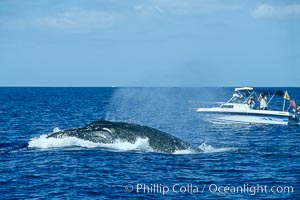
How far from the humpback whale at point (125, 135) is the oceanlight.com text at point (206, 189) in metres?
8.97

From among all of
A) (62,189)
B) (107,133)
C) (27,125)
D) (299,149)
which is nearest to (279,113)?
(299,149)

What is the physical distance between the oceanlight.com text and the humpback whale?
29.4ft

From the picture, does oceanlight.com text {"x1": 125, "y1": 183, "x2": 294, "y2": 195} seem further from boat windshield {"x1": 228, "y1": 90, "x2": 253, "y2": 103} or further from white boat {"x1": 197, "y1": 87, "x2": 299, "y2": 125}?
boat windshield {"x1": 228, "y1": 90, "x2": 253, "y2": 103}

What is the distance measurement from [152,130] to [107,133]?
292 centimetres

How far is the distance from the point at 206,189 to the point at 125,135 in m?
10.8

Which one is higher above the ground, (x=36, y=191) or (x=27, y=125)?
(x=27, y=125)

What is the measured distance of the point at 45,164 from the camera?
1214 inches

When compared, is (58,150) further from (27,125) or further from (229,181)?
(27,125)

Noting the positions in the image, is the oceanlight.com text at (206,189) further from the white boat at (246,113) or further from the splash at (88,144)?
the white boat at (246,113)

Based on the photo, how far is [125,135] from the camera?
35.3 metres

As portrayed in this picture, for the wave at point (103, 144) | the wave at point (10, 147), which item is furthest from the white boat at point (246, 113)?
the wave at point (10, 147)

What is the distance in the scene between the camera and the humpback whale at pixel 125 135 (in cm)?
3525

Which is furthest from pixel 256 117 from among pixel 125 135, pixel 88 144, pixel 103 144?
pixel 88 144

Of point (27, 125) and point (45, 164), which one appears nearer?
point (45, 164)
